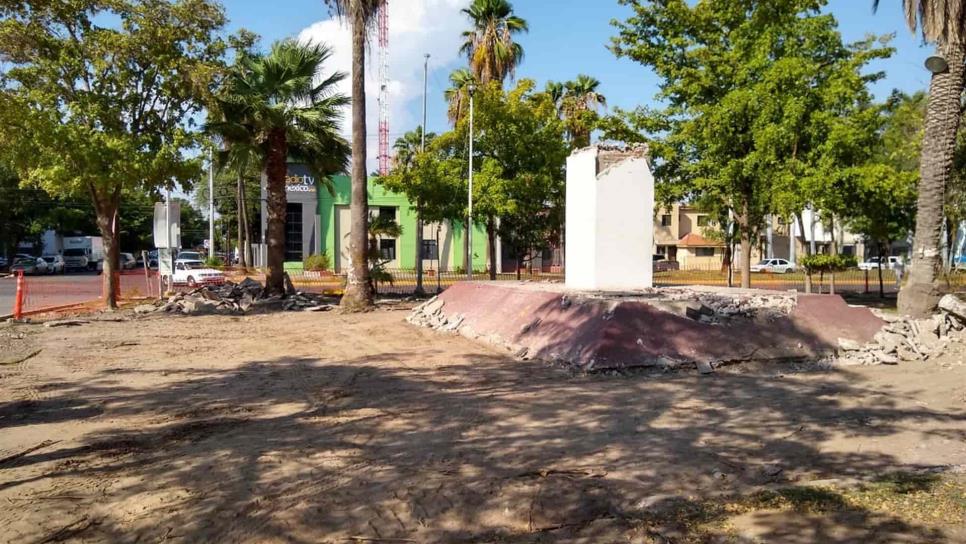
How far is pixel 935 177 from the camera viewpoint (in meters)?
15.5

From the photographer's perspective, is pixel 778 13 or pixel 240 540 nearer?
pixel 240 540

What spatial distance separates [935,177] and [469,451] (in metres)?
13.8

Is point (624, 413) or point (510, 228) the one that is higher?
point (510, 228)

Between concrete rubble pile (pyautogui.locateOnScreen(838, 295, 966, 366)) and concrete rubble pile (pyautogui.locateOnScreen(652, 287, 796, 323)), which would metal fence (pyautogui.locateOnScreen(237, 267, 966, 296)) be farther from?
concrete rubble pile (pyautogui.locateOnScreen(838, 295, 966, 366))

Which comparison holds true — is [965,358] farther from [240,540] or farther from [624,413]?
[240,540]

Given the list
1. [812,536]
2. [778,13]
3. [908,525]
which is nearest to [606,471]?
[812,536]

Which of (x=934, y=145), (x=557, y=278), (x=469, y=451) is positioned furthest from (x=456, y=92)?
(x=469, y=451)

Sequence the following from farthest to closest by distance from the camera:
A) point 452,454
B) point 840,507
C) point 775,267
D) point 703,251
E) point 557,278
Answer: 1. point 703,251
2. point 775,267
3. point 557,278
4. point 452,454
5. point 840,507

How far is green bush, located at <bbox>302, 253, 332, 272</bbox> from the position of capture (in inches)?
1642

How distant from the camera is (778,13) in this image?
754 inches

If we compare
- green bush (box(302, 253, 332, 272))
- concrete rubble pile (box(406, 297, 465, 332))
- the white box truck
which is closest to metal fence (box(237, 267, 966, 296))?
green bush (box(302, 253, 332, 272))

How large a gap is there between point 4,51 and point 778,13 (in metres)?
19.3

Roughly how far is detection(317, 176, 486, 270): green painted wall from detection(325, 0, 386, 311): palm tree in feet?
79.7

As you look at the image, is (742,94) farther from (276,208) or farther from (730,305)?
(276,208)
